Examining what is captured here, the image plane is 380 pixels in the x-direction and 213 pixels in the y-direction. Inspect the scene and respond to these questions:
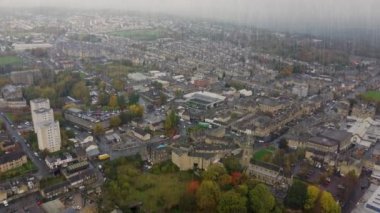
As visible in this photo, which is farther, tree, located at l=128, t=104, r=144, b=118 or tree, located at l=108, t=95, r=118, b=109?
tree, located at l=108, t=95, r=118, b=109

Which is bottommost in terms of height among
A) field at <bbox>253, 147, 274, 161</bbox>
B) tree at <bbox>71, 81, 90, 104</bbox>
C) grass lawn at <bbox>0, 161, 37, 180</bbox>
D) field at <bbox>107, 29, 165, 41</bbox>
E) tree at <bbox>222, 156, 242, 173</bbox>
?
grass lawn at <bbox>0, 161, 37, 180</bbox>

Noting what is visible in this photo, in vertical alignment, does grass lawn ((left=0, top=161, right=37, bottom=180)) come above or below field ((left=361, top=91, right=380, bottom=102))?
below

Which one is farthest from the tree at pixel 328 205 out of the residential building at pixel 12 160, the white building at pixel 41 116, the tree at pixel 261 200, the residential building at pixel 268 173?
the white building at pixel 41 116

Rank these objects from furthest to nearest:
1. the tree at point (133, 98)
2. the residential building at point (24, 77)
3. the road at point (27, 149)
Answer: the residential building at point (24, 77)
the tree at point (133, 98)
the road at point (27, 149)

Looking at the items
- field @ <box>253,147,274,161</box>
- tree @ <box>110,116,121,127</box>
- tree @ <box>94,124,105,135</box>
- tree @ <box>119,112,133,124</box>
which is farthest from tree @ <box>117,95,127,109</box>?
field @ <box>253,147,274,161</box>

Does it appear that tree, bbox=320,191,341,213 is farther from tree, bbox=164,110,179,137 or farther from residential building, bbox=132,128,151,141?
residential building, bbox=132,128,151,141

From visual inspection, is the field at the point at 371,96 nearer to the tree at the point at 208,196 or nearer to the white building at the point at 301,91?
the white building at the point at 301,91
